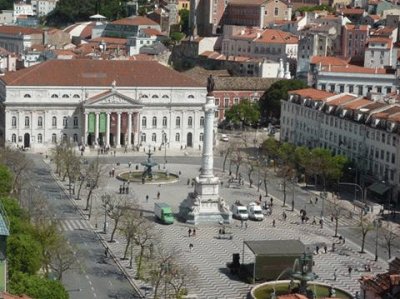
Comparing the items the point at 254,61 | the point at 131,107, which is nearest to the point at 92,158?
the point at 131,107

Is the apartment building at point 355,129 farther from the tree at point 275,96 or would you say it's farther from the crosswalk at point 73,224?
the crosswalk at point 73,224

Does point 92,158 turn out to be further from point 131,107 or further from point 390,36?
point 390,36

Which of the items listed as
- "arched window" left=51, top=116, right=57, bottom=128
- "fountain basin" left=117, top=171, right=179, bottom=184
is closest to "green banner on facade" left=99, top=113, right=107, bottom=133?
"arched window" left=51, top=116, right=57, bottom=128

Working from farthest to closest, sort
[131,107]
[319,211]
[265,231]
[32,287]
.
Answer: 1. [131,107]
2. [319,211]
3. [265,231]
4. [32,287]

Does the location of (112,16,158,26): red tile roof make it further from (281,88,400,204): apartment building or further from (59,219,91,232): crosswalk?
(59,219,91,232): crosswalk

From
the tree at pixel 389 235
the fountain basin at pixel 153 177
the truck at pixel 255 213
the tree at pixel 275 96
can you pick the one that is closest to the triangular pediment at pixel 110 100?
the fountain basin at pixel 153 177

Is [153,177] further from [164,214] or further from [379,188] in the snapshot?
[379,188]

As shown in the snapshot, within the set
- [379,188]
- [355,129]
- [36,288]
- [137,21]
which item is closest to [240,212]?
[379,188]
